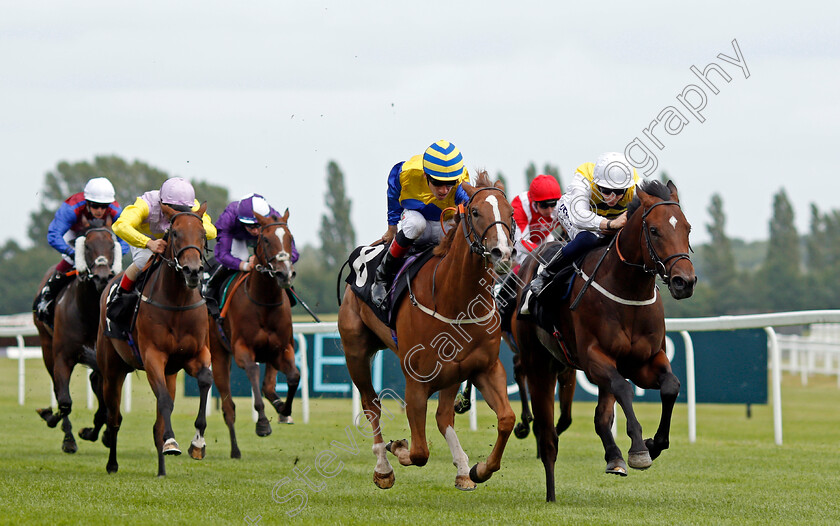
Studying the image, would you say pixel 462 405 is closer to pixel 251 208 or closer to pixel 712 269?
pixel 251 208

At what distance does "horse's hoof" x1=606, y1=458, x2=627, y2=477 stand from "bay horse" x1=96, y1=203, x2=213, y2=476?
10.1ft

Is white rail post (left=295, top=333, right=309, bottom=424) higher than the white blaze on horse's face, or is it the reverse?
the white blaze on horse's face

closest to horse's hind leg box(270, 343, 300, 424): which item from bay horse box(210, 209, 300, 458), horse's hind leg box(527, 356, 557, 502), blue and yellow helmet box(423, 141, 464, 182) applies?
bay horse box(210, 209, 300, 458)

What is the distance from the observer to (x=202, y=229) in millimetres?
7648

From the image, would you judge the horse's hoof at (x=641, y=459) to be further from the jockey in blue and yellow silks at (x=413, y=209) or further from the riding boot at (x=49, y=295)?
the riding boot at (x=49, y=295)

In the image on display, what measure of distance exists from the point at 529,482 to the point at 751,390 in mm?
3993

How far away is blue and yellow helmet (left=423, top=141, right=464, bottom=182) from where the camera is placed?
6328 millimetres

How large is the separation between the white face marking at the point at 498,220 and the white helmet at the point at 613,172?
1278mm

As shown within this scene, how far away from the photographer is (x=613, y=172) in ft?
22.2

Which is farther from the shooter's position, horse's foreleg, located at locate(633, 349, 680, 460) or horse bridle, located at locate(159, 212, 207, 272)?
horse bridle, located at locate(159, 212, 207, 272)

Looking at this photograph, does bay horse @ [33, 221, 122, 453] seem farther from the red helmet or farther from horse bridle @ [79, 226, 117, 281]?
the red helmet

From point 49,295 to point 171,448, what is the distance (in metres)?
3.48

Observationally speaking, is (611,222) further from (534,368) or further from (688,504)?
(688,504)

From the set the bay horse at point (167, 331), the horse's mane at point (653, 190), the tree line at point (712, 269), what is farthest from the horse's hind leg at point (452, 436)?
the tree line at point (712, 269)
